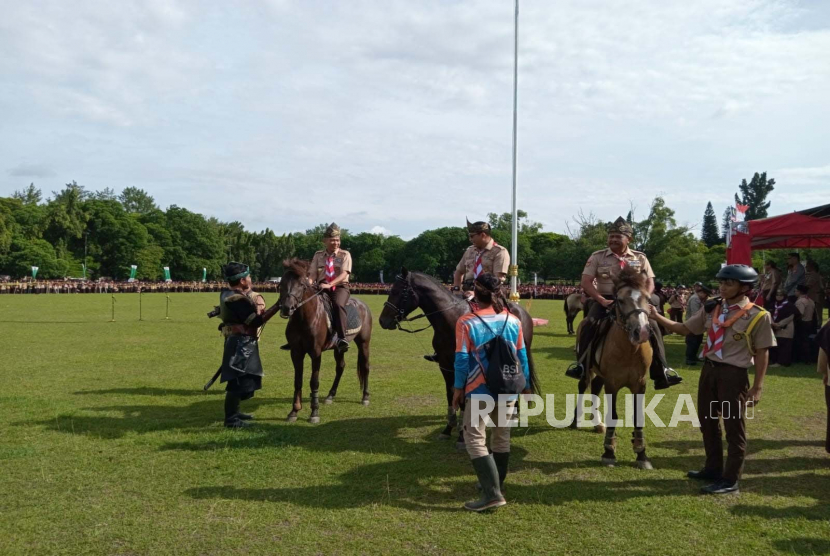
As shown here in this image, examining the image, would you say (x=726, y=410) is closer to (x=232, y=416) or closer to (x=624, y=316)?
(x=624, y=316)

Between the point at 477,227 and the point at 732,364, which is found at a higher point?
the point at 477,227

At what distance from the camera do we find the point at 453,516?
4957mm

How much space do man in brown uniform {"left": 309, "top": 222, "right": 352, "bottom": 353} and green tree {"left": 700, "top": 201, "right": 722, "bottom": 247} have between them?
11265cm

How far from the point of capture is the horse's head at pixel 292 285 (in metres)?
7.80

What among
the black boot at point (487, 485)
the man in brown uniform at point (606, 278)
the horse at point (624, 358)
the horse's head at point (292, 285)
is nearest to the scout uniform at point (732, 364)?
the horse at point (624, 358)

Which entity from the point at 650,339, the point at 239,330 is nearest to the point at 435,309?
the point at 650,339

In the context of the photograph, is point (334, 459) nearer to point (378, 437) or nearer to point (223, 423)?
point (378, 437)

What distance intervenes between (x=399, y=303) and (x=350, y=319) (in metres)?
2.43

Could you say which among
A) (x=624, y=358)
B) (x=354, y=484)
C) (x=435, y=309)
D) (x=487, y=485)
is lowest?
(x=354, y=484)

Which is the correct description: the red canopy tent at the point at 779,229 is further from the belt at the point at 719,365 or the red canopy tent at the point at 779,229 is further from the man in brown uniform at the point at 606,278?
the belt at the point at 719,365

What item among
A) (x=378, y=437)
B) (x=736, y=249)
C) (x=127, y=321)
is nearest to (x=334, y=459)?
(x=378, y=437)

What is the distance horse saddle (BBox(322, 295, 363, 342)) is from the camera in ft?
29.2

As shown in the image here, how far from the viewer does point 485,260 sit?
25.5 feet

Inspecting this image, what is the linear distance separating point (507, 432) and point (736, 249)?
1246 cm
